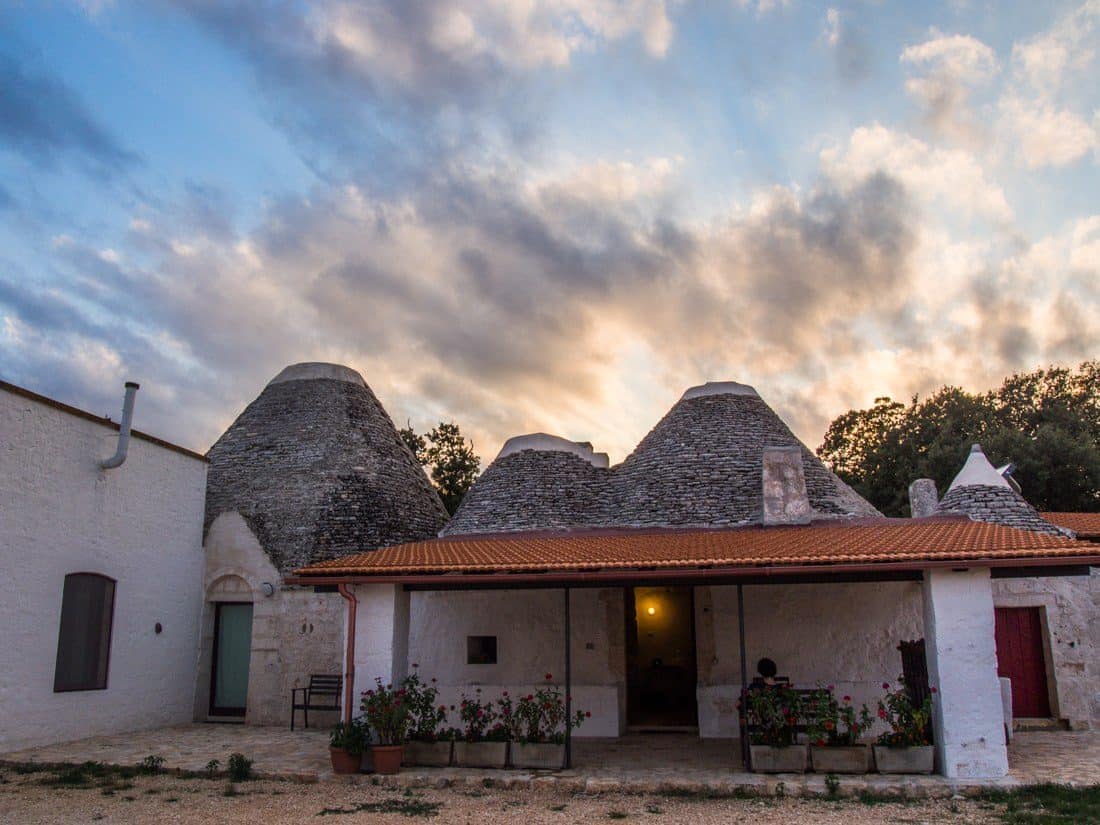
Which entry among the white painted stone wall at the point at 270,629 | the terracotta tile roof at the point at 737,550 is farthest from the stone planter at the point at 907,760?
the white painted stone wall at the point at 270,629

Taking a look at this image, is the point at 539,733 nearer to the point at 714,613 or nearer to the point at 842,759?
the point at 842,759

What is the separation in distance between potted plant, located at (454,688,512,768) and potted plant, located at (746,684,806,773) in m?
2.63

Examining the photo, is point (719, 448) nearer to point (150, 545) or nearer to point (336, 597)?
point (336, 597)

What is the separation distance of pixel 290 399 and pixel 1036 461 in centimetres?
2270

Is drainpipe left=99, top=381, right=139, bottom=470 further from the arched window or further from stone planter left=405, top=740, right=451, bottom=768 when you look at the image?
stone planter left=405, top=740, right=451, bottom=768

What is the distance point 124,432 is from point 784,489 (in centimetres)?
1003

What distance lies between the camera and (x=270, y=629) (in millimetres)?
13609

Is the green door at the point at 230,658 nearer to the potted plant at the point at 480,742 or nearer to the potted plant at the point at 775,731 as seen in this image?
the potted plant at the point at 480,742

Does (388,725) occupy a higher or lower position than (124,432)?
lower

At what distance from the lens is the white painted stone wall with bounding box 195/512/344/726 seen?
43.6 feet

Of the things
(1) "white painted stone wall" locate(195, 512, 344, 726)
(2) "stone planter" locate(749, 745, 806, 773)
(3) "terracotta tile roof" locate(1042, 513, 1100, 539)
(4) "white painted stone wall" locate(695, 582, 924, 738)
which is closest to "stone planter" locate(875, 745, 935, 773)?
(2) "stone planter" locate(749, 745, 806, 773)

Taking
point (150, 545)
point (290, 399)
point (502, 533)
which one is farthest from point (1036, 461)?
point (150, 545)

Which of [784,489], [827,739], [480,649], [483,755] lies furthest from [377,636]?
[784,489]

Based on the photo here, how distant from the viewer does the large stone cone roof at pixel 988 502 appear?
13180 millimetres
